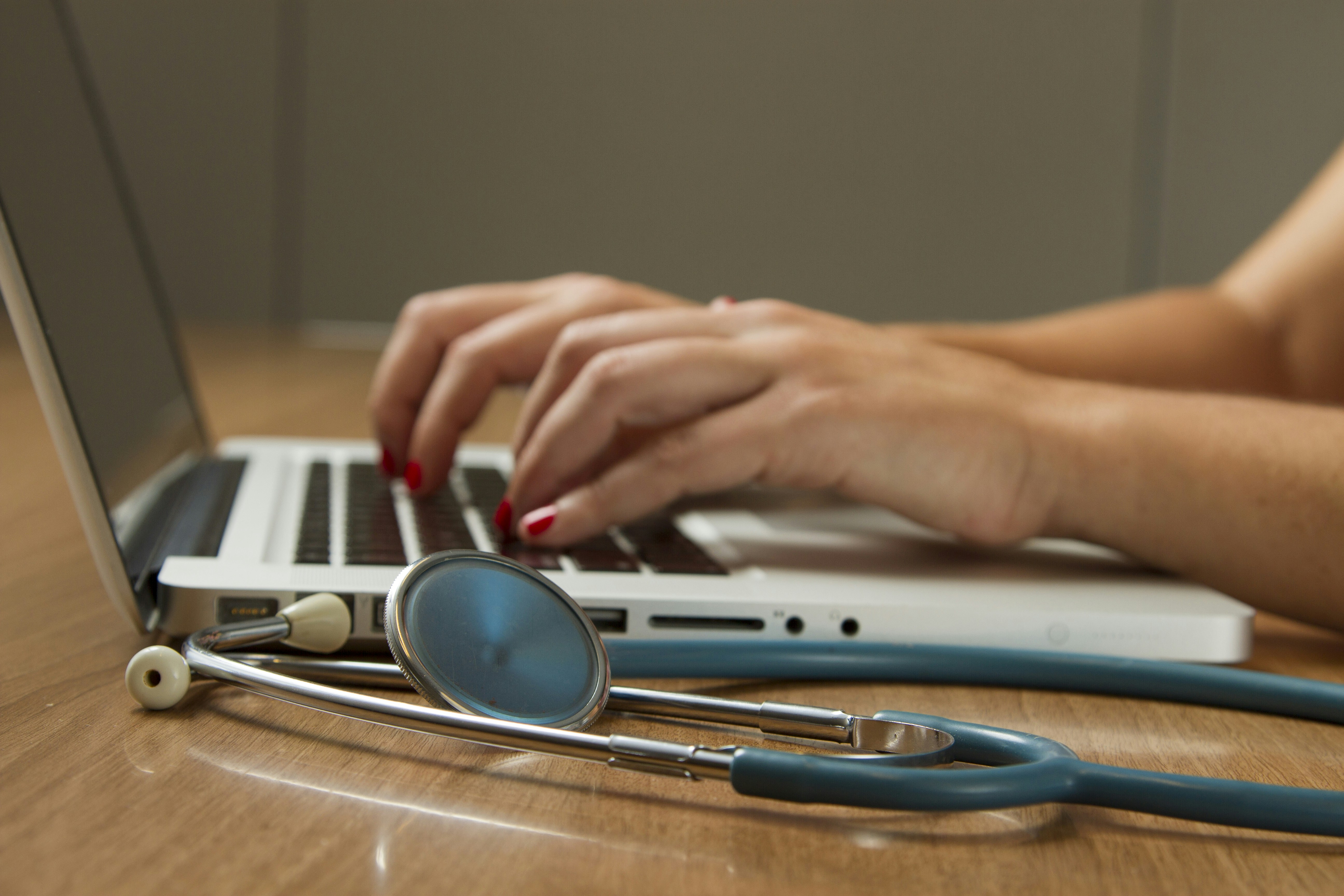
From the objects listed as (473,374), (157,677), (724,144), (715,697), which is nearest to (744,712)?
(715,697)

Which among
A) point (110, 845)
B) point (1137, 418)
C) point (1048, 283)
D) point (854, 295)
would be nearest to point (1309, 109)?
point (1048, 283)

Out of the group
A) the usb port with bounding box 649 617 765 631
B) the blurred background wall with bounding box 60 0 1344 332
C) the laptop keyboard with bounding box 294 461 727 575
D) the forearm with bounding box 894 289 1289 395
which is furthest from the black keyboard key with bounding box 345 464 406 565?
the blurred background wall with bounding box 60 0 1344 332

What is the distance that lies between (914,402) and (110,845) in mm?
388

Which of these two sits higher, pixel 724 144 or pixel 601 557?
pixel 601 557

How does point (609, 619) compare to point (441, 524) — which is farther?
point (441, 524)

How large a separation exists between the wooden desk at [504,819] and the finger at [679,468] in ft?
0.56

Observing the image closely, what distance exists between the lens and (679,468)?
522 millimetres

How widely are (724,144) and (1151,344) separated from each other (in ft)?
6.71

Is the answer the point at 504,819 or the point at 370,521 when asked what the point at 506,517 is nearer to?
the point at 370,521

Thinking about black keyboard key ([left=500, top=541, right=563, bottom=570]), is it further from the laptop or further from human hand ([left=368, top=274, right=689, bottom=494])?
human hand ([left=368, top=274, right=689, bottom=494])

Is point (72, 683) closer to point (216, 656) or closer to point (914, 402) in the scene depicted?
point (216, 656)

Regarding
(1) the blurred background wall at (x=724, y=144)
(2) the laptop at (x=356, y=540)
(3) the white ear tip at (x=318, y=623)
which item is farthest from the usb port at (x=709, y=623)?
(1) the blurred background wall at (x=724, y=144)

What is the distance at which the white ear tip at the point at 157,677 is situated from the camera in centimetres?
31

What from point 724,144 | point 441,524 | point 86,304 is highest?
point 86,304
